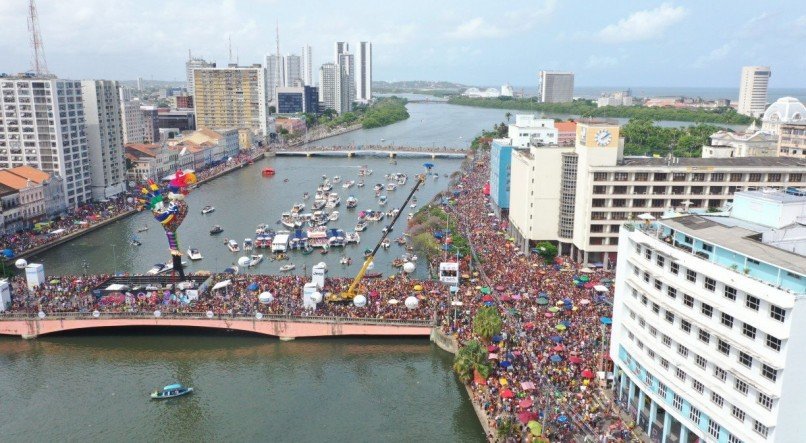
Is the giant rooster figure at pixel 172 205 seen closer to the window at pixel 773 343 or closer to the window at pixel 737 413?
the window at pixel 737 413

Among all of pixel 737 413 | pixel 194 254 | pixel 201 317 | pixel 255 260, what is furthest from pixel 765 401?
pixel 194 254

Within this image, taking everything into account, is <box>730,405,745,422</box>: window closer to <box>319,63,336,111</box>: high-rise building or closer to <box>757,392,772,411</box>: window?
<box>757,392,772,411</box>: window

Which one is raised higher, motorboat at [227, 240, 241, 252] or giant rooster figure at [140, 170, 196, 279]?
giant rooster figure at [140, 170, 196, 279]

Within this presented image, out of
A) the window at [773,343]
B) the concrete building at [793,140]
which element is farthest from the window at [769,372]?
the concrete building at [793,140]

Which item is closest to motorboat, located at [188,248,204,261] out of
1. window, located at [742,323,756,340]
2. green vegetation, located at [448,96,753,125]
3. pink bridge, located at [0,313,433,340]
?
pink bridge, located at [0,313,433,340]

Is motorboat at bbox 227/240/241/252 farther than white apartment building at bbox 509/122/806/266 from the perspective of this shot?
Yes

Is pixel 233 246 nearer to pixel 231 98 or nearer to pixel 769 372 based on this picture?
pixel 769 372
